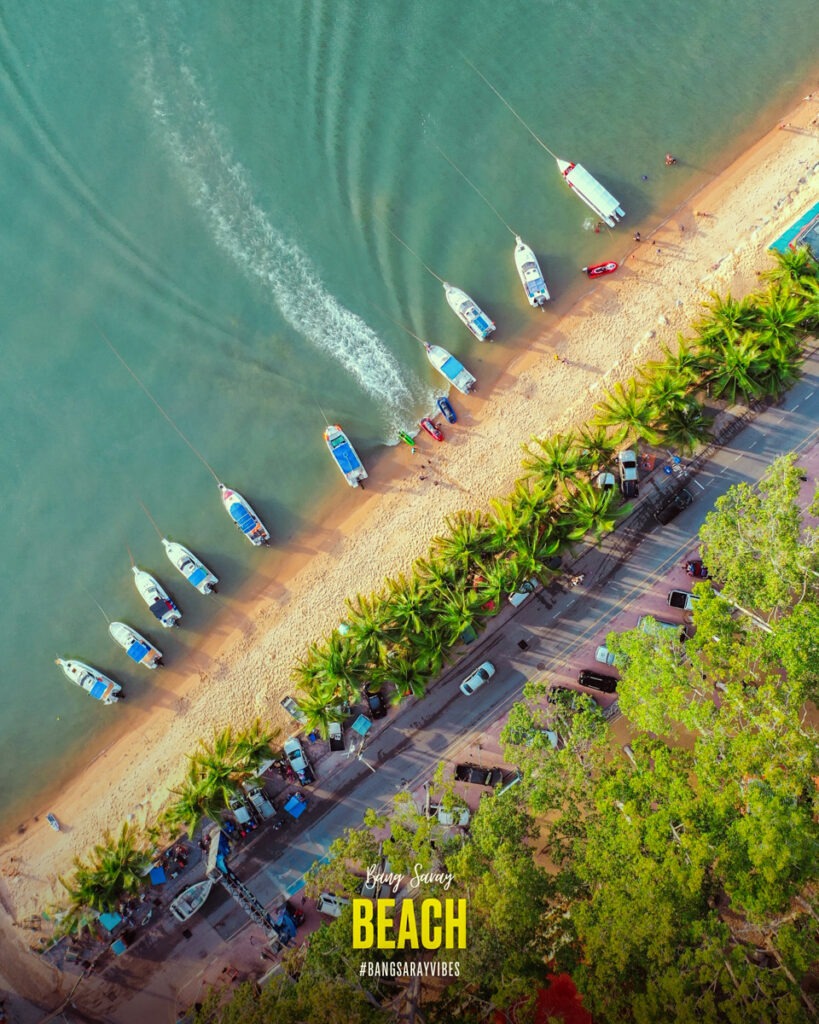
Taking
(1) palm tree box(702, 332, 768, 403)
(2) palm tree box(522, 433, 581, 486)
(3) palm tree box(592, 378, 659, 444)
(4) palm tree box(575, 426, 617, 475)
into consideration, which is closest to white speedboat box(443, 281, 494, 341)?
(2) palm tree box(522, 433, 581, 486)

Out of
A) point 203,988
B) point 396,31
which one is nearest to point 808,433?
point 396,31

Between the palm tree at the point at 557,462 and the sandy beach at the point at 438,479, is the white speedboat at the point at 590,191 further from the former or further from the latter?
the palm tree at the point at 557,462

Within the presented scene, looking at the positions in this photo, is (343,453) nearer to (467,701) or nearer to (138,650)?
(467,701)

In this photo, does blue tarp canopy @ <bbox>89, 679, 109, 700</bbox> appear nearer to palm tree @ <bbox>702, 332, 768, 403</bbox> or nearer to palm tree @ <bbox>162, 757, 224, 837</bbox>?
palm tree @ <bbox>162, 757, 224, 837</bbox>

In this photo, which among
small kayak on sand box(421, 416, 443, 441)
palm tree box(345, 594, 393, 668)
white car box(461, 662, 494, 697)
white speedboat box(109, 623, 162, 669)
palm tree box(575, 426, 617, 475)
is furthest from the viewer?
small kayak on sand box(421, 416, 443, 441)

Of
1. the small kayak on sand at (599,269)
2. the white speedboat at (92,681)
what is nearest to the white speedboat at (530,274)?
the small kayak on sand at (599,269)

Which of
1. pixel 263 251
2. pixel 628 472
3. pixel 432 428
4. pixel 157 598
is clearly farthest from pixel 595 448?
pixel 157 598
